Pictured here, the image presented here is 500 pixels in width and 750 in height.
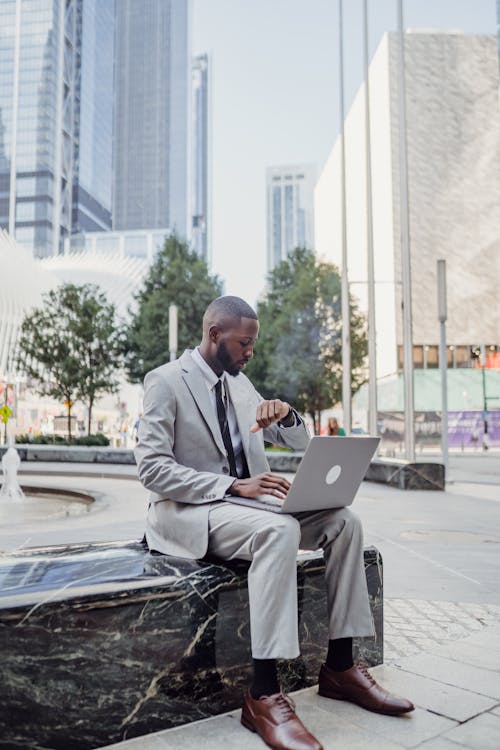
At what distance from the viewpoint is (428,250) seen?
2078 inches

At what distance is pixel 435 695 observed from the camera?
3.01 m

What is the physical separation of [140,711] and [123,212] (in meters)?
190

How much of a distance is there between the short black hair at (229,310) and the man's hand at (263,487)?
0.78 metres

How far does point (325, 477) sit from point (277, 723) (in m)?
0.94

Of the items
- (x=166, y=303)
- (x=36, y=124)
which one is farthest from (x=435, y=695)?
(x=36, y=124)

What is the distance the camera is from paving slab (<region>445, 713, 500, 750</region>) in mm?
2516

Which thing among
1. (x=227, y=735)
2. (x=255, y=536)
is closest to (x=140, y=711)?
(x=227, y=735)

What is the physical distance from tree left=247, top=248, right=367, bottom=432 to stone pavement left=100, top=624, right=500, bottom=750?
27.7 m

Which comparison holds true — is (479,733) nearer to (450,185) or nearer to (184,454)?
(184,454)

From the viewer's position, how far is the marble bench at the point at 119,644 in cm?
235

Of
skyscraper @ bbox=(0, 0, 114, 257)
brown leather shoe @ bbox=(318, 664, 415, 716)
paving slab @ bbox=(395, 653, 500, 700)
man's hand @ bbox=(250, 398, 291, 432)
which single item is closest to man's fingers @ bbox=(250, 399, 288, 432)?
man's hand @ bbox=(250, 398, 291, 432)

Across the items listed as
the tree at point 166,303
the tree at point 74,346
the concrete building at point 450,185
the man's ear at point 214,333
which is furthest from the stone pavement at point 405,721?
the concrete building at point 450,185

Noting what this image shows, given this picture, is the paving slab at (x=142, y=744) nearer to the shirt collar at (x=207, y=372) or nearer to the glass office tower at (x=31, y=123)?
the shirt collar at (x=207, y=372)

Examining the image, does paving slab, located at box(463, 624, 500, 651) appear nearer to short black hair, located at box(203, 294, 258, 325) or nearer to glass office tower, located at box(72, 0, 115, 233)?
short black hair, located at box(203, 294, 258, 325)
